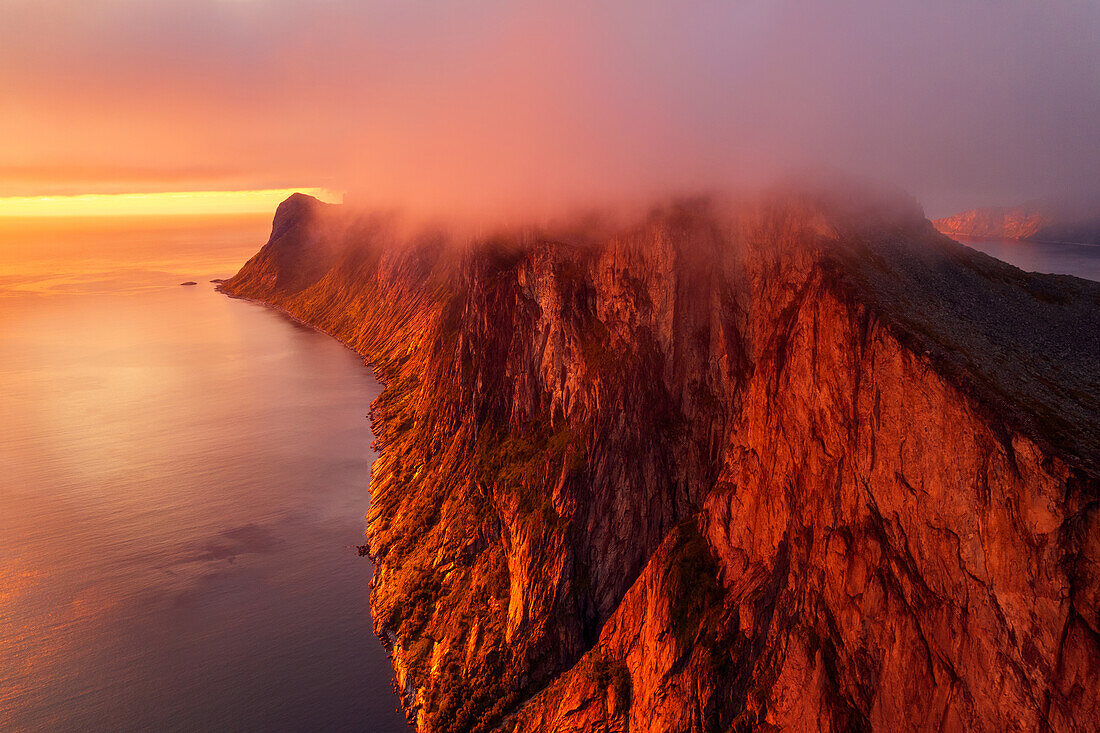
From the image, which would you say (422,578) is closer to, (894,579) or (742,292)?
(742,292)

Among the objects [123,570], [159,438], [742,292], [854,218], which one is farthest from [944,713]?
[159,438]

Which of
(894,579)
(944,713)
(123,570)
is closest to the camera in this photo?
(944,713)

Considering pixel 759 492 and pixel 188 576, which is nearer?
pixel 759 492

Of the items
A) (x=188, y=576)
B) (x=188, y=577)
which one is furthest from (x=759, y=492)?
(x=188, y=576)

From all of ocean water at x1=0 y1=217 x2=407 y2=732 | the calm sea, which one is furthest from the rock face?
the calm sea

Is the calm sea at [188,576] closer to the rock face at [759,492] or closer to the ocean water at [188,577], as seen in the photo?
the ocean water at [188,577]

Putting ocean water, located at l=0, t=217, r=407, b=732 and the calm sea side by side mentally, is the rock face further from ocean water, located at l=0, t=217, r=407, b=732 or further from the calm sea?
the calm sea

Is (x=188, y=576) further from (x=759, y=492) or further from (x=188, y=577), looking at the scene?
(x=759, y=492)

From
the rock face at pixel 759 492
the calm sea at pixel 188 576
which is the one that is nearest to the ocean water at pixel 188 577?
the calm sea at pixel 188 576
